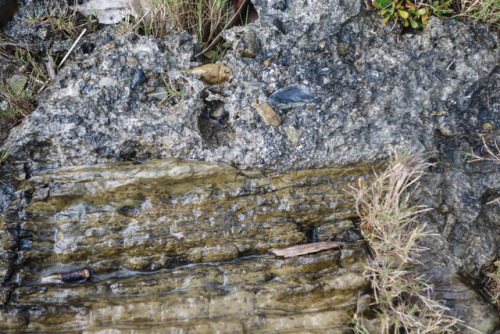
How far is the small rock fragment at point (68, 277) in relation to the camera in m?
2.62

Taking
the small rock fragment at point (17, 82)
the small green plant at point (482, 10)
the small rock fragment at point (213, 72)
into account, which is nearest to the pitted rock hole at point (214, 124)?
the small rock fragment at point (213, 72)

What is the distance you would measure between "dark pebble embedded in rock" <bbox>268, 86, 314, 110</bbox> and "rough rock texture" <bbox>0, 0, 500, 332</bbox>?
37 millimetres

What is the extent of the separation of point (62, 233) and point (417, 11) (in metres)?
2.96

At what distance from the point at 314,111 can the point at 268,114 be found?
34 centimetres

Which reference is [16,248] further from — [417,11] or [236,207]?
[417,11]

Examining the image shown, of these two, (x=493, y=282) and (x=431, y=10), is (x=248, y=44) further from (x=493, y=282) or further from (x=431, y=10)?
(x=493, y=282)

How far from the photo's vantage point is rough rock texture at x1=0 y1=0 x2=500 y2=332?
2.78 metres

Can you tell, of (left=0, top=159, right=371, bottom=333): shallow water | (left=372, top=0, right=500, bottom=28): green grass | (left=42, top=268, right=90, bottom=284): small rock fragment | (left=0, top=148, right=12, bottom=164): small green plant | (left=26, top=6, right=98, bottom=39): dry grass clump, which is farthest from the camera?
(left=26, top=6, right=98, bottom=39): dry grass clump

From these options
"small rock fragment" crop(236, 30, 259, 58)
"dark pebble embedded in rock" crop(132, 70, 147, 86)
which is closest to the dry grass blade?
"small rock fragment" crop(236, 30, 259, 58)

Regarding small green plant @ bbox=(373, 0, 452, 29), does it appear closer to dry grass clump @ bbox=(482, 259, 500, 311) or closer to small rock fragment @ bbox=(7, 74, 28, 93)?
dry grass clump @ bbox=(482, 259, 500, 311)

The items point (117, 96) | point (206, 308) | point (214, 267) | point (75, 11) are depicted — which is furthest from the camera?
point (75, 11)

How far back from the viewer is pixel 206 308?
99.0 inches

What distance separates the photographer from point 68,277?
263 cm

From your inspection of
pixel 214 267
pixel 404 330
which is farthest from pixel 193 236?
pixel 404 330
